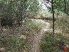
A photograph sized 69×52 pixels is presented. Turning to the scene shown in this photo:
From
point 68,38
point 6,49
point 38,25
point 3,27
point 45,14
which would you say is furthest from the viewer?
point 45,14

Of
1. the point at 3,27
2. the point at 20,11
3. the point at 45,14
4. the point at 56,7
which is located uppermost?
the point at 56,7

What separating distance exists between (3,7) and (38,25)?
13.0 feet

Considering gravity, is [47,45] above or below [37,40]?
above

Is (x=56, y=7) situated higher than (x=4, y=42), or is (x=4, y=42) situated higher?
(x=56, y=7)

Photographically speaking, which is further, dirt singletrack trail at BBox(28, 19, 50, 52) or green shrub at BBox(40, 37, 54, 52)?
dirt singletrack trail at BBox(28, 19, 50, 52)

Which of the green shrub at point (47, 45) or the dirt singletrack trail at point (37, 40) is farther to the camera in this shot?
the dirt singletrack trail at point (37, 40)

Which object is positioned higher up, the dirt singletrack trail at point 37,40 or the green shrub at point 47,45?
the green shrub at point 47,45

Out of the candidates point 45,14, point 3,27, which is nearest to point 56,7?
point 3,27

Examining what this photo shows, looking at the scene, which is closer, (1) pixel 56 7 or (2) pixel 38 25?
(1) pixel 56 7

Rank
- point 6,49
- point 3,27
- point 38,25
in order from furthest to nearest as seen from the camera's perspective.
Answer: point 38,25, point 3,27, point 6,49

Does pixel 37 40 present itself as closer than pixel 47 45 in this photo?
No

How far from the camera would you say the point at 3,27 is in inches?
592

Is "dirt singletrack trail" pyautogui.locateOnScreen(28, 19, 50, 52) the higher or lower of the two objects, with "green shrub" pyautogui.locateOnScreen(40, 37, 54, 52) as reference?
lower

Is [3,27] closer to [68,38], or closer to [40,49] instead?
[40,49]
